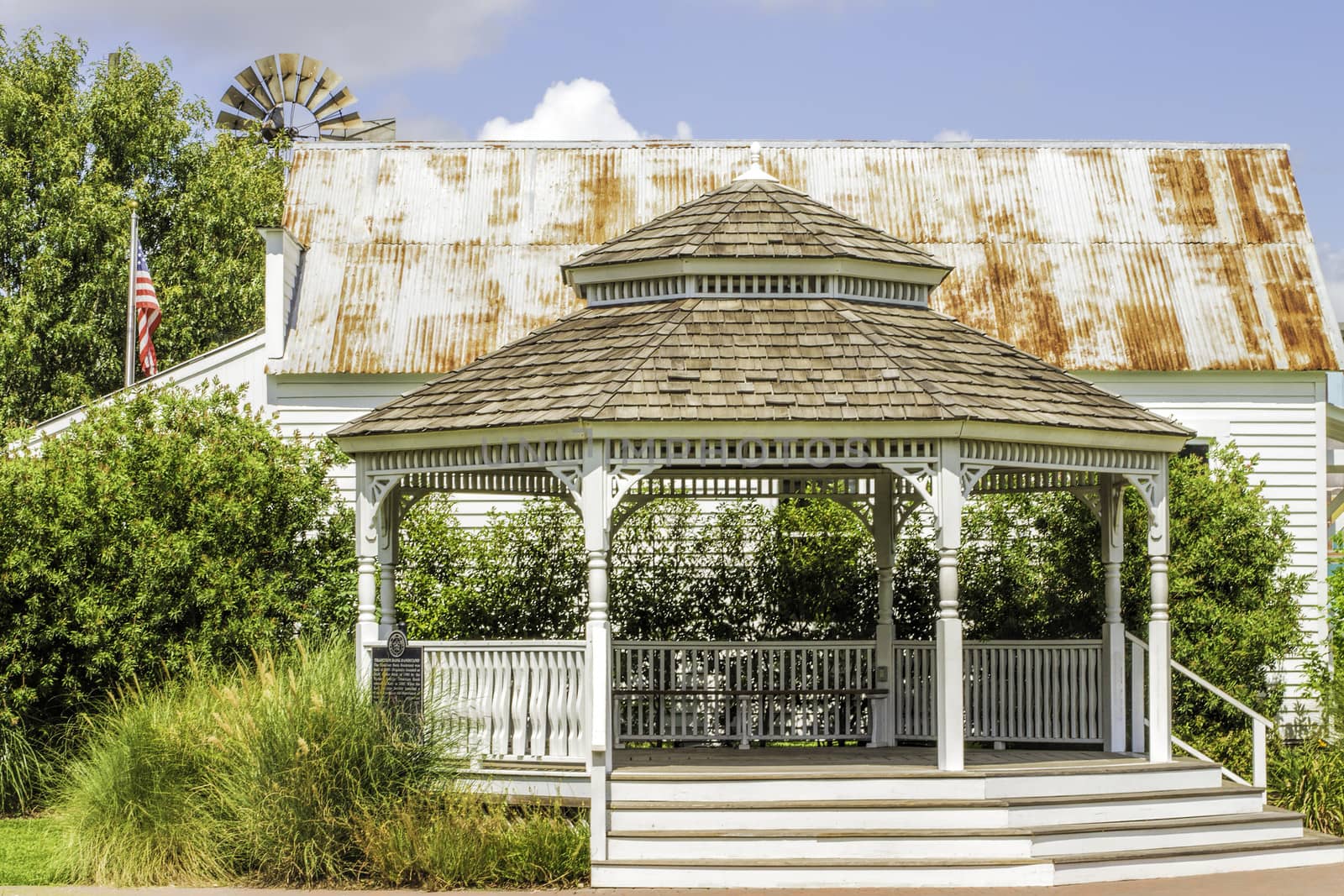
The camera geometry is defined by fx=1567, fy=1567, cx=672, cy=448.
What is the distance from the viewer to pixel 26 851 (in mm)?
12719

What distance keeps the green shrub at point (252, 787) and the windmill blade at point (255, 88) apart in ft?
100

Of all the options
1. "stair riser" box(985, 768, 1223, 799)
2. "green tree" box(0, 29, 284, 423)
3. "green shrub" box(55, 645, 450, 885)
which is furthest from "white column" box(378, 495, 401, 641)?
"green tree" box(0, 29, 284, 423)

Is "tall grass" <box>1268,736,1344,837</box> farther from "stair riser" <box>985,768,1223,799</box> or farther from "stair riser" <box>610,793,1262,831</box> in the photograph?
"stair riser" <box>610,793,1262,831</box>

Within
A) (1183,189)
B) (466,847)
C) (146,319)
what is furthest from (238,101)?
(466,847)

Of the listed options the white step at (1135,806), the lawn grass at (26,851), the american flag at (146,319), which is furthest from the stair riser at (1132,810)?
the american flag at (146,319)

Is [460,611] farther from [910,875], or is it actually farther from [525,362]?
[910,875]

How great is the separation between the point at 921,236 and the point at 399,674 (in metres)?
11.6

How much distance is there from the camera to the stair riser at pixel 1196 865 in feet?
37.6

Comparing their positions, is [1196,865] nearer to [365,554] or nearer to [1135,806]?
[1135,806]

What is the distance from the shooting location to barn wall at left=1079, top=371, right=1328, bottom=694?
771 inches

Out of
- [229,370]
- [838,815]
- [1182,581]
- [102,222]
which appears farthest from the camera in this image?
[102,222]

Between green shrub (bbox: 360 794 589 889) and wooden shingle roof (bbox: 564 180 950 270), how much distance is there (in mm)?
5024

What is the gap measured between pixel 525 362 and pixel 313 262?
876 centimetres

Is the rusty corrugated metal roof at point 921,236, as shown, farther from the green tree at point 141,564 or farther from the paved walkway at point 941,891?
the paved walkway at point 941,891
